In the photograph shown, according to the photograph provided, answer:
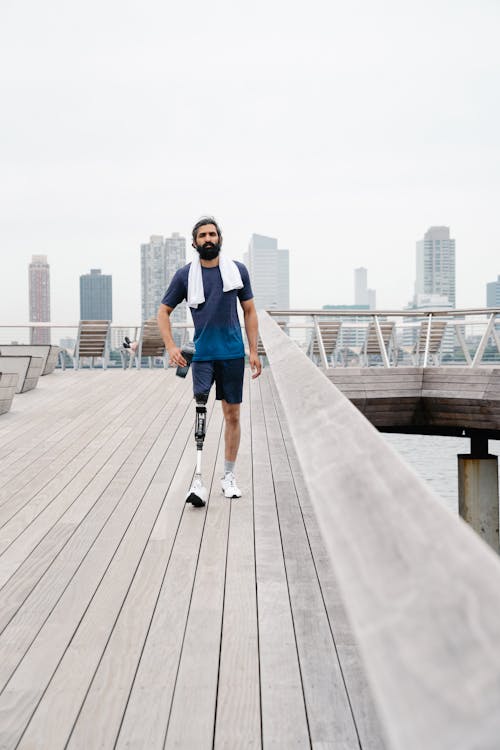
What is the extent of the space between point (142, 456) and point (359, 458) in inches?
224

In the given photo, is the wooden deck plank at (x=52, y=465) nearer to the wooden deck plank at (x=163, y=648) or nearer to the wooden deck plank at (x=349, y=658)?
the wooden deck plank at (x=163, y=648)

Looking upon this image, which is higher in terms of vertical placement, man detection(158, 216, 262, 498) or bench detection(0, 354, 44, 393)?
man detection(158, 216, 262, 498)

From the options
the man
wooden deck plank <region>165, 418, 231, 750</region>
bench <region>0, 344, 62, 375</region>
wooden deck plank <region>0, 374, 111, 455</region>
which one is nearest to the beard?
the man

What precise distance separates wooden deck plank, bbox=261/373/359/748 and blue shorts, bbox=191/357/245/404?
Answer: 726 millimetres

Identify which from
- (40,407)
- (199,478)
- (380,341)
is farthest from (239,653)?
(380,341)

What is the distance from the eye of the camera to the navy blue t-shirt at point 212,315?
194 inches

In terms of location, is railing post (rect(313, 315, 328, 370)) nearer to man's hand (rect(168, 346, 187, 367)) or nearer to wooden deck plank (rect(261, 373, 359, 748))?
man's hand (rect(168, 346, 187, 367))

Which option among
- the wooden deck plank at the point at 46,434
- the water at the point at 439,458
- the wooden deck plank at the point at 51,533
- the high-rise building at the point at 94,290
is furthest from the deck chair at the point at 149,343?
the high-rise building at the point at 94,290

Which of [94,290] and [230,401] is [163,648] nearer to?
[230,401]

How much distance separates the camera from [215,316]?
498 centimetres

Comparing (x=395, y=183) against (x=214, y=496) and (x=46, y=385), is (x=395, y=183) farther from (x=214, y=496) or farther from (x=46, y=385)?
(x=214, y=496)

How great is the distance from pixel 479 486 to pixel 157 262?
93.0 m

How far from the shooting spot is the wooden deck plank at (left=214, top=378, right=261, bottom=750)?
2195mm

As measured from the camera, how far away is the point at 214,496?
17.2ft
